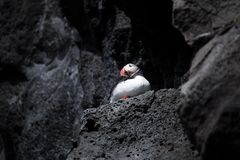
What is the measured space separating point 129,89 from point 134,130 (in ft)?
1.64

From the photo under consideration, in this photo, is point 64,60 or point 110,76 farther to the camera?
point 110,76

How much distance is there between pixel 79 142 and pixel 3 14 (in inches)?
55.2

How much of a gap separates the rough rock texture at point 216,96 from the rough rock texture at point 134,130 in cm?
61

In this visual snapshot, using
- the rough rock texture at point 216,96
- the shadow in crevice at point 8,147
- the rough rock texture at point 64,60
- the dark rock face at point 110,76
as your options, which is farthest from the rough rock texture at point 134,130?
the shadow in crevice at point 8,147

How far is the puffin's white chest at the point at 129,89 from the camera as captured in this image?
3312mm

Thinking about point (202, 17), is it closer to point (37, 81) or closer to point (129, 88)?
point (129, 88)

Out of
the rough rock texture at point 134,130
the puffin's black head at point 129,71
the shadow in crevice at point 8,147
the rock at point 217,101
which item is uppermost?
the rock at point 217,101

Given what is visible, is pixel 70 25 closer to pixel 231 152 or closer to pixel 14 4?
pixel 14 4

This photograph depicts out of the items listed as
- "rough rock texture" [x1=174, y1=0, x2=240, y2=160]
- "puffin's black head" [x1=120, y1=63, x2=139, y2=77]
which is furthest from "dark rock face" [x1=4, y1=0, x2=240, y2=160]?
"puffin's black head" [x1=120, y1=63, x2=139, y2=77]

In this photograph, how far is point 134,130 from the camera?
2.88 metres

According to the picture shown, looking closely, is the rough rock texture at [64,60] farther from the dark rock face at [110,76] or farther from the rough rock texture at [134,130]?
the rough rock texture at [134,130]

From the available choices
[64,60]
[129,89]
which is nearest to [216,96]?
[129,89]

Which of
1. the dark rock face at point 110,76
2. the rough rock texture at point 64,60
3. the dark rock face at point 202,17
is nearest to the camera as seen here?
the dark rock face at point 110,76

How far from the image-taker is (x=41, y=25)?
3.66m
